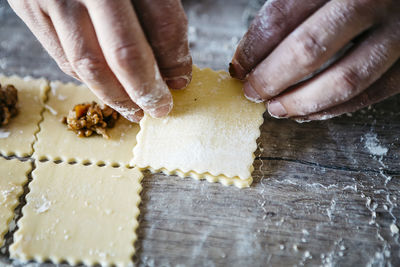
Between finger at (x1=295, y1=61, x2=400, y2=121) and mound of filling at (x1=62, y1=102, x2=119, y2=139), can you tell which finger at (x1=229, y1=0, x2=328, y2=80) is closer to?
finger at (x1=295, y1=61, x2=400, y2=121)

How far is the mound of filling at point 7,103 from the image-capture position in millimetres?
1314

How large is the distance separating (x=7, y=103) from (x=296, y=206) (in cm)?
121

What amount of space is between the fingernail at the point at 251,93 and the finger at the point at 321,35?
0.49 ft

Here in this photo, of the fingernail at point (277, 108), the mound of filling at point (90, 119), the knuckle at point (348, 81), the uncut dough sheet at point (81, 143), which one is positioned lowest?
the uncut dough sheet at point (81, 143)

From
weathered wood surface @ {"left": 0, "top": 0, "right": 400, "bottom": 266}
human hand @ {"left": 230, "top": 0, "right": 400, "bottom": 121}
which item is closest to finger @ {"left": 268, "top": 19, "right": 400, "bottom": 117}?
human hand @ {"left": 230, "top": 0, "right": 400, "bottom": 121}

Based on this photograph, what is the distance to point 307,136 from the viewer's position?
4.33 feet

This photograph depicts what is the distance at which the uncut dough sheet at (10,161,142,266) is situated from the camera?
105 cm

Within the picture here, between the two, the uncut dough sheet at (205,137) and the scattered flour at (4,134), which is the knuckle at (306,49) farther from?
the scattered flour at (4,134)

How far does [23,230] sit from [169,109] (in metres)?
0.64

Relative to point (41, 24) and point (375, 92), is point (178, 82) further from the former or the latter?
point (375, 92)

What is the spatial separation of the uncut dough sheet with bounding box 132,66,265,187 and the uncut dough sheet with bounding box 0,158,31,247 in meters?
0.43

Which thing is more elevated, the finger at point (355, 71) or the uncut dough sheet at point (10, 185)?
the finger at point (355, 71)

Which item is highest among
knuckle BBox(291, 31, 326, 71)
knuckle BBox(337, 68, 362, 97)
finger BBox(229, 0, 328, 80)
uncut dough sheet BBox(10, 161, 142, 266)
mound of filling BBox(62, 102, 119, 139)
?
finger BBox(229, 0, 328, 80)

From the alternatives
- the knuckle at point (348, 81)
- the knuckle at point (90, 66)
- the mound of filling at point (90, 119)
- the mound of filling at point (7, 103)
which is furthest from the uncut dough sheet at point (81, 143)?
the knuckle at point (348, 81)
